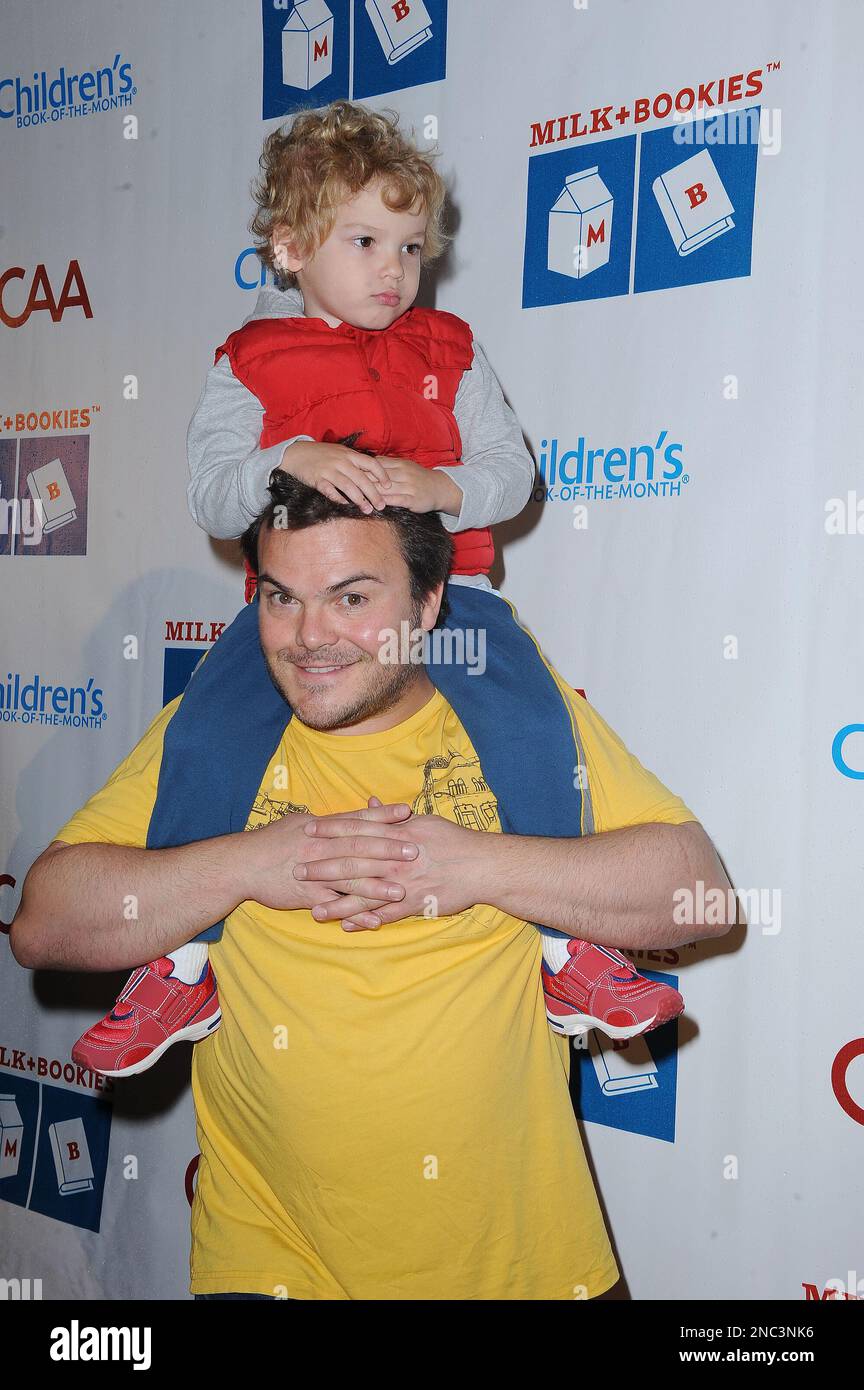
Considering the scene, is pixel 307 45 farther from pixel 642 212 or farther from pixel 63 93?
pixel 642 212

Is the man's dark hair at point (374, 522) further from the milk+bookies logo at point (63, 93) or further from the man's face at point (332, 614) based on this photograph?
the milk+bookies logo at point (63, 93)

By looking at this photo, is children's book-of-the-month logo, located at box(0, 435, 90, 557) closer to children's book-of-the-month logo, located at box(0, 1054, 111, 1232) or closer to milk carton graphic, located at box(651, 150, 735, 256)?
children's book-of-the-month logo, located at box(0, 1054, 111, 1232)

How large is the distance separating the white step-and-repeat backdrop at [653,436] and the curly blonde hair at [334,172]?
0.56 metres

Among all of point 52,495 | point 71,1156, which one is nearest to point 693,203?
point 52,495

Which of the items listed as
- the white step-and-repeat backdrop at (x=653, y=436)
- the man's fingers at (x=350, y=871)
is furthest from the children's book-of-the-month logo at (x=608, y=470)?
the man's fingers at (x=350, y=871)

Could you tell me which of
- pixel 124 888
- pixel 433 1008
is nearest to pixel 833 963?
pixel 433 1008

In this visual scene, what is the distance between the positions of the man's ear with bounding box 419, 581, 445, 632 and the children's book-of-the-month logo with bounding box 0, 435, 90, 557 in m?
1.57

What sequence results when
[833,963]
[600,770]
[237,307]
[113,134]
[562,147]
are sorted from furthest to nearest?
[113,134]
[237,307]
[562,147]
[833,963]
[600,770]

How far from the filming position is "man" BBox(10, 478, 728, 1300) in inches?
63.0

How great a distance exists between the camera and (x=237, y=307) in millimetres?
2771

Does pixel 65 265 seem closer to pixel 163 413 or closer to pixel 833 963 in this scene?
pixel 163 413

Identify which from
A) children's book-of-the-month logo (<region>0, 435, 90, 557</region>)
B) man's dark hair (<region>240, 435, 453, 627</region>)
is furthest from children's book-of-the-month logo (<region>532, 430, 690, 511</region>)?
children's book-of-the-month logo (<region>0, 435, 90, 557</region>)

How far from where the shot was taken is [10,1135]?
320cm

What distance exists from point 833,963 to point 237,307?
1937mm
